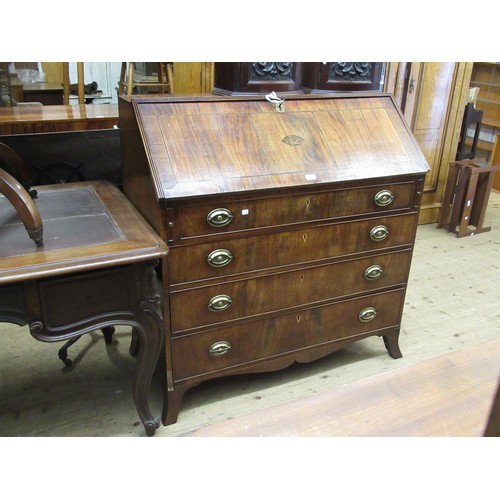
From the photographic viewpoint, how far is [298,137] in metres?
1.84

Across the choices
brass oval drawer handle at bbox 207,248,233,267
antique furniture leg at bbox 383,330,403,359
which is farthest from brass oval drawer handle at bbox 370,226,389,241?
brass oval drawer handle at bbox 207,248,233,267

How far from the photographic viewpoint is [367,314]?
218cm

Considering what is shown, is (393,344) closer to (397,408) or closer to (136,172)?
(136,172)

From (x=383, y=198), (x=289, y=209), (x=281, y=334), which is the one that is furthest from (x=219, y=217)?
(x=383, y=198)

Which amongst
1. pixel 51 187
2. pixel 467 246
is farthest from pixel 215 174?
pixel 467 246

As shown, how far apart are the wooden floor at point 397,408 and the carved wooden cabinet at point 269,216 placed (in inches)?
39.4

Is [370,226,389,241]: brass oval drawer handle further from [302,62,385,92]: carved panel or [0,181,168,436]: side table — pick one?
[0,181,168,436]: side table

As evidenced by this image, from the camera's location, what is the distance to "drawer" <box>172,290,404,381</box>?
184 centimetres

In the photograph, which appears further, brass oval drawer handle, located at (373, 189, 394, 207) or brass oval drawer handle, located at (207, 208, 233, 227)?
brass oval drawer handle, located at (373, 189, 394, 207)

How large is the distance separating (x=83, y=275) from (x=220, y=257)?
1.58 ft

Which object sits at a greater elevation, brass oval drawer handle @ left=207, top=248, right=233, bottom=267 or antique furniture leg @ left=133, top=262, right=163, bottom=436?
brass oval drawer handle @ left=207, top=248, right=233, bottom=267

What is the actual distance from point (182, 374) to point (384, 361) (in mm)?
Result: 1014

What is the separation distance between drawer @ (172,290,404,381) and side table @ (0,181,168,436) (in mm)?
201

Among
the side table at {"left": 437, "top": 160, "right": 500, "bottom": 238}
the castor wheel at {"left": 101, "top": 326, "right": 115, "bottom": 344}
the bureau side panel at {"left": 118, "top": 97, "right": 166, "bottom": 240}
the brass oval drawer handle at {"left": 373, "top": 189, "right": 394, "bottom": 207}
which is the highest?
the bureau side panel at {"left": 118, "top": 97, "right": 166, "bottom": 240}
